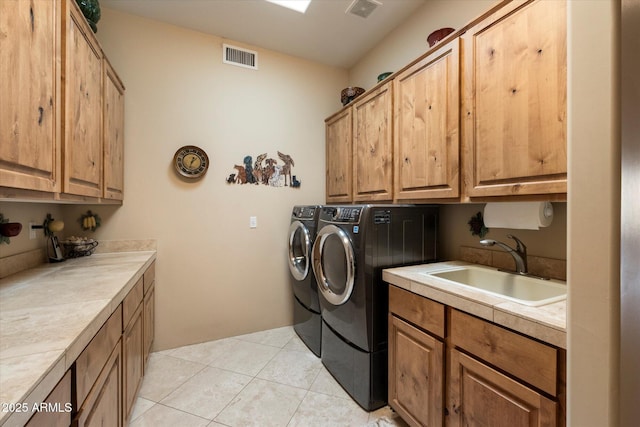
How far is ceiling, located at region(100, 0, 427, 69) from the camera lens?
2123 millimetres

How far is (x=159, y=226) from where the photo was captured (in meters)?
2.36

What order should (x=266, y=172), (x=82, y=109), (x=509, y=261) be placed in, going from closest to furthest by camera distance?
(x=82, y=109), (x=509, y=261), (x=266, y=172)

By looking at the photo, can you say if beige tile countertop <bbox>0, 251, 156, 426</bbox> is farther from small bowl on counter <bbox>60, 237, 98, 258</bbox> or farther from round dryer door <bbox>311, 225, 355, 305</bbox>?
round dryer door <bbox>311, 225, 355, 305</bbox>

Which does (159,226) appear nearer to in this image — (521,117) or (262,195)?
(262,195)

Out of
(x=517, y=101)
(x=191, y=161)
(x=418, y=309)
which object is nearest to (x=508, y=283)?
(x=418, y=309)

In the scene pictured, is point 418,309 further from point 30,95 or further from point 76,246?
point 76,246

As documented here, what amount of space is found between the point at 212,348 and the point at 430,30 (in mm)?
3262

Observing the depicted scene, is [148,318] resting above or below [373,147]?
below

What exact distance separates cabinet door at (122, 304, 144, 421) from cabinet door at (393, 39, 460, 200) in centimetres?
183

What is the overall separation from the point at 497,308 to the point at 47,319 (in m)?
1.57

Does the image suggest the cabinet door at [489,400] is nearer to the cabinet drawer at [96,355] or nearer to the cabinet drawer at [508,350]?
the cabinet drawer at [508,350]

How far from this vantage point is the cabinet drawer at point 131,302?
1.31 metres

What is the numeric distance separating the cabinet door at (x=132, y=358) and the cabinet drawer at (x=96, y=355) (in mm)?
173

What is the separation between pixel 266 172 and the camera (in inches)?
109
